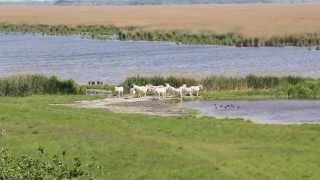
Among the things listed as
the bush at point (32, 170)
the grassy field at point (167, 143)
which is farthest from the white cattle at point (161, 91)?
the bush at point (32, 170)

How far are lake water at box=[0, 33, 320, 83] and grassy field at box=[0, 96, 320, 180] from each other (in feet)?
95.5

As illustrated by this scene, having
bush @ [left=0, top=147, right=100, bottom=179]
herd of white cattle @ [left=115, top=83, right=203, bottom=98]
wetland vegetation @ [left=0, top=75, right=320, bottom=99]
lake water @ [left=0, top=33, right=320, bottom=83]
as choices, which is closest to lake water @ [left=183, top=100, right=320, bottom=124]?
herd of white cattle @ [left=115, top=83, right=203, bottom=98]

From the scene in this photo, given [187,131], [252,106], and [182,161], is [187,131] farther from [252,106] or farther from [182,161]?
[252,106]

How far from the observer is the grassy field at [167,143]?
21766mm

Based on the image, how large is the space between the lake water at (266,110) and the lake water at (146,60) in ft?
69.4

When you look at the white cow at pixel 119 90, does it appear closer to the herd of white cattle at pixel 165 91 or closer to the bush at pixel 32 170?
the herd of white cattle at pixel 165 91

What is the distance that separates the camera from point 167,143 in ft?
85.3

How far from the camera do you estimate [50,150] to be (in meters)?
24.9

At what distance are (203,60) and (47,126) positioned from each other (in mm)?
50179

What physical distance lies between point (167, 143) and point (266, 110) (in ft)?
41.9

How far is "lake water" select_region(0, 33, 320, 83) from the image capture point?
67688 millimetres

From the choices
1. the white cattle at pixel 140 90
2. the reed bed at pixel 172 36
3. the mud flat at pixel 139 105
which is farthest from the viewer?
the reed bed at pixel 172 36

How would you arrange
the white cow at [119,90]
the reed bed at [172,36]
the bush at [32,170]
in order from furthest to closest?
1. the reed bed at [172,36]
2. the white cow at [119,90]
3. the bush at [32,170]

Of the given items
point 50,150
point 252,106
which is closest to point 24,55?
point 252,106
